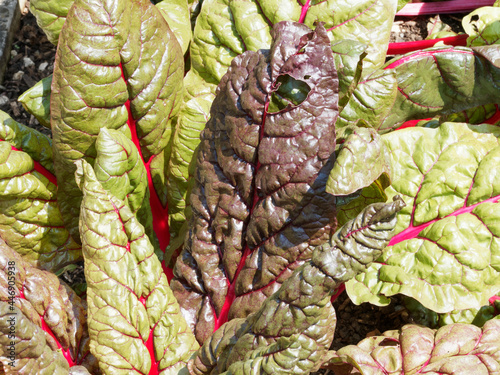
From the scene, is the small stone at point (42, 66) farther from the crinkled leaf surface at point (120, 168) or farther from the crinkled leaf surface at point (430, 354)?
the crinkled leaf surface at point (430, 354)

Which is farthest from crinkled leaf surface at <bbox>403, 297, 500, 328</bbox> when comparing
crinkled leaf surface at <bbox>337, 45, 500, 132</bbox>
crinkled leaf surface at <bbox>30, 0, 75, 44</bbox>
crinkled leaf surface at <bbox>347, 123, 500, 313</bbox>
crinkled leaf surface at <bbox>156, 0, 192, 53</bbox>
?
crinkled leaf surface at <bbox>30, 0, 75, 44</bbox>

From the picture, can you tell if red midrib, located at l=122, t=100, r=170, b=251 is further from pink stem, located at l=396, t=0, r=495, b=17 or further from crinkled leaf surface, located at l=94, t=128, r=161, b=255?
pink stem, located at l=396, t=0, r=495, b=17

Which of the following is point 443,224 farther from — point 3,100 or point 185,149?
point 3,100

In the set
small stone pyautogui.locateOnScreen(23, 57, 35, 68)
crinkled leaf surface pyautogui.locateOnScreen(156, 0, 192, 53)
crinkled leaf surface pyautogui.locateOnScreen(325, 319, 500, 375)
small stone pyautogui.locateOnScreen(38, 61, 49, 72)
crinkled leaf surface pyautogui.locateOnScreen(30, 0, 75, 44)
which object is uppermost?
crinkled leaf surface pyautogui.locateOnScreen(30, 0, 75, 44)

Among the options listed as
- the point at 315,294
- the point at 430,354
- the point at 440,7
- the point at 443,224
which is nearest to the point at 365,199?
the point at 443,224

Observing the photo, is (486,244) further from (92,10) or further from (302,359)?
(92,10)

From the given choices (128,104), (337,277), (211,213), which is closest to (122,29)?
(128,104)

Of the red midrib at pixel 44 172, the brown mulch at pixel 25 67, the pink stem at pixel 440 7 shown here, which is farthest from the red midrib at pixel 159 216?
the pink stem at pixel 440 7
